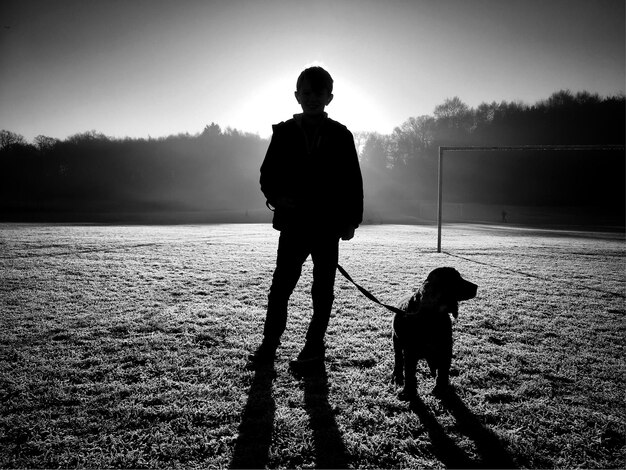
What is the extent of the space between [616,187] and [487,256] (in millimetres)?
59370

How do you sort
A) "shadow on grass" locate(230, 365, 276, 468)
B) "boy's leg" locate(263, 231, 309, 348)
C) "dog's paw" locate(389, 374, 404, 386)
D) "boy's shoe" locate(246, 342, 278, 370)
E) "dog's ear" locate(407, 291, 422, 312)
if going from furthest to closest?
"boy's shoe" locate(246, 342, 278, 370)
"boy's leg" locate(263, 231, 309, 348)
"dog's paw" locate(389, 374, 404, 386)
"dog's ear" locate(407, 291, 422, 312)
"shadow on grass" locate(230, 365, 276, 468)

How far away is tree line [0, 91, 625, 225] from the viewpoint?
2094 inches

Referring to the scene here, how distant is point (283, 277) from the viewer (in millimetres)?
2840

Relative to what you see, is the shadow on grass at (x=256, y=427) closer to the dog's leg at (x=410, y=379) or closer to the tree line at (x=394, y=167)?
the dog's leg at (x=410, y=379)

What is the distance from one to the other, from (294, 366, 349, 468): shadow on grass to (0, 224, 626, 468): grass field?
12mm

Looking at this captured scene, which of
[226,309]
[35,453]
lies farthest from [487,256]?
[35,453]

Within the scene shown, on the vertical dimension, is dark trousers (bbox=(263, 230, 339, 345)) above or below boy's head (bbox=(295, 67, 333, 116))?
below

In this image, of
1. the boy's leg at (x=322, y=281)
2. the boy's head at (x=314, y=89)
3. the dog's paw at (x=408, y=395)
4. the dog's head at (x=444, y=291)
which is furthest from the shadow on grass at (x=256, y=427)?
the boy's head at (x=314, y=89)

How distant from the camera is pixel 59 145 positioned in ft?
221

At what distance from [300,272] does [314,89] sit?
5.03 ft

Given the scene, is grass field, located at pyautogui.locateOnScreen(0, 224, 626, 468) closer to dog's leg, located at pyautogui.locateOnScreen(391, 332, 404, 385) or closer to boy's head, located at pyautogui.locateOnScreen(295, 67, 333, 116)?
dog's leg, located at pyautogui.locateOnScreen(391, 332, 404, 385)

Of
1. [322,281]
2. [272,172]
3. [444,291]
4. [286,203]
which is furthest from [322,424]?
[272,172]

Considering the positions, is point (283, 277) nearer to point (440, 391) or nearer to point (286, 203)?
point (286, 203)

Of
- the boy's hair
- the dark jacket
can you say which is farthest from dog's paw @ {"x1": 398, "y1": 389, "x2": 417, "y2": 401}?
the boy's hair
